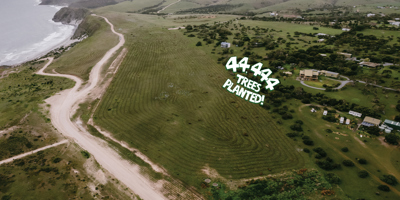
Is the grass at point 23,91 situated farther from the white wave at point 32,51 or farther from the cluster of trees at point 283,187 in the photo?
the cluster of trees at point 283,187

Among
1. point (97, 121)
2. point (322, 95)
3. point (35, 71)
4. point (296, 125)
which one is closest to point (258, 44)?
point (322, 95)

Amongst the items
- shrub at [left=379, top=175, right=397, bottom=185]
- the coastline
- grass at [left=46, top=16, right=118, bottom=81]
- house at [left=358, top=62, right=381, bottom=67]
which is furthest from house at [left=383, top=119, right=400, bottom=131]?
the coastline

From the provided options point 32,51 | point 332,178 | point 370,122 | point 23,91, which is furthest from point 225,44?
point 32,51

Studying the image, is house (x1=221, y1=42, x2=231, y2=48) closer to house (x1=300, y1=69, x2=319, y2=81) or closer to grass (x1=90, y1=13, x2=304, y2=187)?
grass (x1=90, y1=13, x2=304, y2=187)

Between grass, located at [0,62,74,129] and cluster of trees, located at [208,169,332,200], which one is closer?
cluster of trees, located at [208,169,332,200]

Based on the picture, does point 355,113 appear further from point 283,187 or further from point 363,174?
point 283,187

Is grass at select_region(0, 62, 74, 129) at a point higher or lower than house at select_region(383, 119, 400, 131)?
lower

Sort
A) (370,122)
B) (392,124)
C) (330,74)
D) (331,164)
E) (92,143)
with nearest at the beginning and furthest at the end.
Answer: (331,164) → (392,124) → (370,122) → (92,143) → (330,74)
